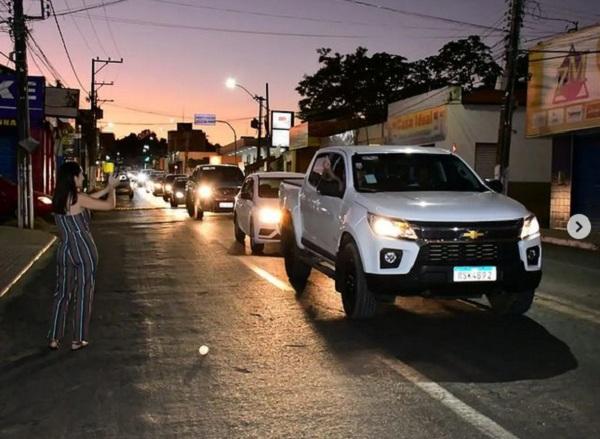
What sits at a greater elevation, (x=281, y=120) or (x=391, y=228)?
(x=281, y=120)

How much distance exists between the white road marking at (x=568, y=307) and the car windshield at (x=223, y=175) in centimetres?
1613

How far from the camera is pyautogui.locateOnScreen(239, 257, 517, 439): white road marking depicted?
477cm

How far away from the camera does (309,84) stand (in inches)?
2474

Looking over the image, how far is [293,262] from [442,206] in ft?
11.9

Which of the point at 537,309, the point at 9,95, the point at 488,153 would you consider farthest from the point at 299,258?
the point at 488,153

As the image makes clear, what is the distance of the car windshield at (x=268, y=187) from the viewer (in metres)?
15.4

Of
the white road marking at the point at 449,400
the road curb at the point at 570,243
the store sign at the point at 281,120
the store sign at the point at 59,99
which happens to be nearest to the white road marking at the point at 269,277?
the white road marking at the point at 449,400

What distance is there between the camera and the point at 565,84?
2209 centimetres

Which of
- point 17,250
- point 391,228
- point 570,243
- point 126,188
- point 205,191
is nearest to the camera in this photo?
point 391,228

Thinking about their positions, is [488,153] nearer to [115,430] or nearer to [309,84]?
[115,430]

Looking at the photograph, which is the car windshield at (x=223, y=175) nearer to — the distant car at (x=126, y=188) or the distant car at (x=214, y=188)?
the distant car at (x=214, y=188)

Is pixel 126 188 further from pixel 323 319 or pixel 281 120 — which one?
pixel 323 319

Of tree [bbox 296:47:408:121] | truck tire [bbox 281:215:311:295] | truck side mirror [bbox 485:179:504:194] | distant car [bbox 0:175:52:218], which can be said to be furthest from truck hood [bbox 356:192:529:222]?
tree [bbox 296:47:408:121]

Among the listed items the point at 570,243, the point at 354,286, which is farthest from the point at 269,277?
the point at 570,243
